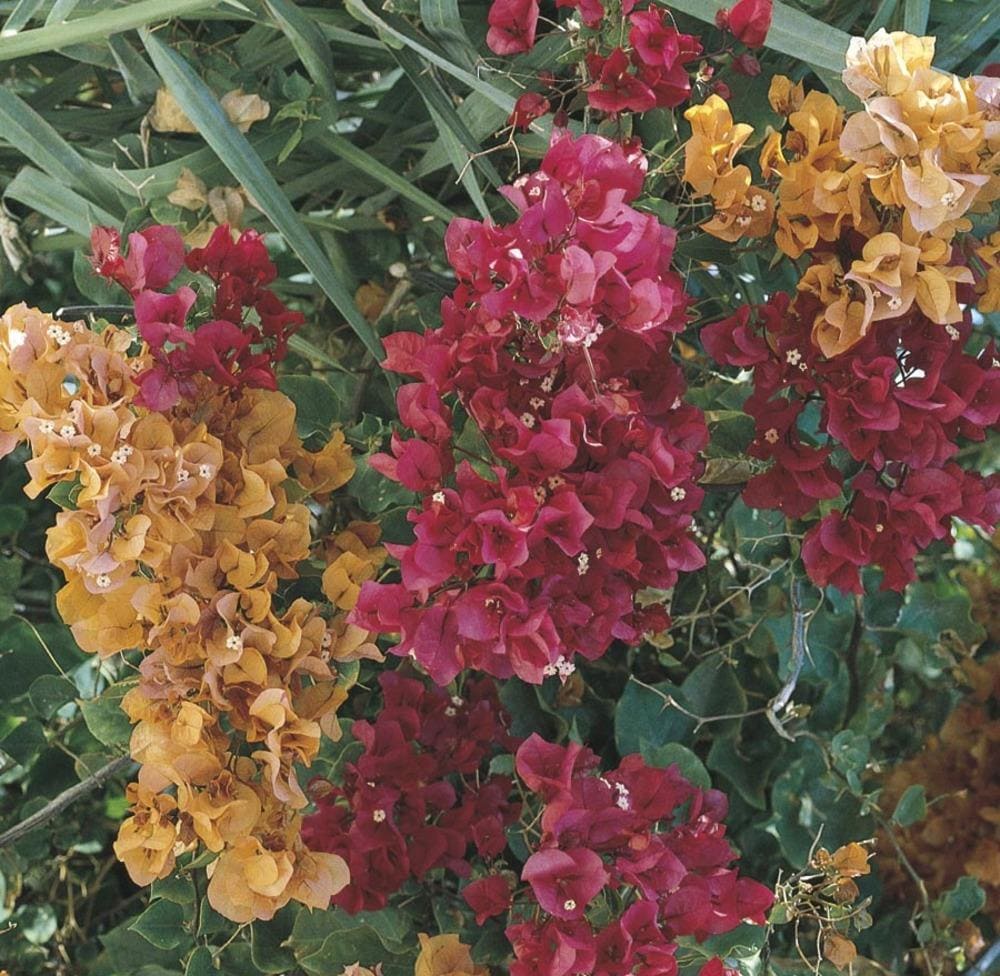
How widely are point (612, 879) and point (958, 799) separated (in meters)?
0.42

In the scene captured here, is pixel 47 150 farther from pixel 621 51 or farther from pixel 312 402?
pixel 621 51

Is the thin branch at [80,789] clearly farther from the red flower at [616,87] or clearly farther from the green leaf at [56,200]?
the red flower at [616,87]

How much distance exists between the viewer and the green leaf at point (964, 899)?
80cm

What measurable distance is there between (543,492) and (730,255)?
216 mm

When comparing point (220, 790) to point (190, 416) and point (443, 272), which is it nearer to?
point (190, 416)

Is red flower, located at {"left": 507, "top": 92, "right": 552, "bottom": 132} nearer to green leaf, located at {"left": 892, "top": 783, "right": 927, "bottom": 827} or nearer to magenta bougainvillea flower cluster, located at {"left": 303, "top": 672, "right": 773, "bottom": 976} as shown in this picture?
magenta bougainvillea flower cluster, located at {"left": 303, "top": 672, "right": 773, "bottom": 976}

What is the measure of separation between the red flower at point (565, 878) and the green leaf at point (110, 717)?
0.78 ft

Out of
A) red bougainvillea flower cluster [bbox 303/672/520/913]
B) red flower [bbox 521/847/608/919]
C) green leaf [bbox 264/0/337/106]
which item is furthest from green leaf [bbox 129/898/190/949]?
green leaf [bbox 264/0/337/106]

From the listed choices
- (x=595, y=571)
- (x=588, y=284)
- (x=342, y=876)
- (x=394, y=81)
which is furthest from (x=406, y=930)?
(x=394, y=81)

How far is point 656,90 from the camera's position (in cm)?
60

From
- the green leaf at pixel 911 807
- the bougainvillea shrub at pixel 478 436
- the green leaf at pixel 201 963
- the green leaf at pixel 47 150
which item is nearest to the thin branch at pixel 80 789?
the bougainvillea shrub at pixel 478 436

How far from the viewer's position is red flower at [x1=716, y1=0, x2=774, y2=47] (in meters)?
0.59

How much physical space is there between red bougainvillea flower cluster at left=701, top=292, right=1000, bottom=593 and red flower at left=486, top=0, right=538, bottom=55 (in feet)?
0.52

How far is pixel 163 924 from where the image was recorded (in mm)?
718
